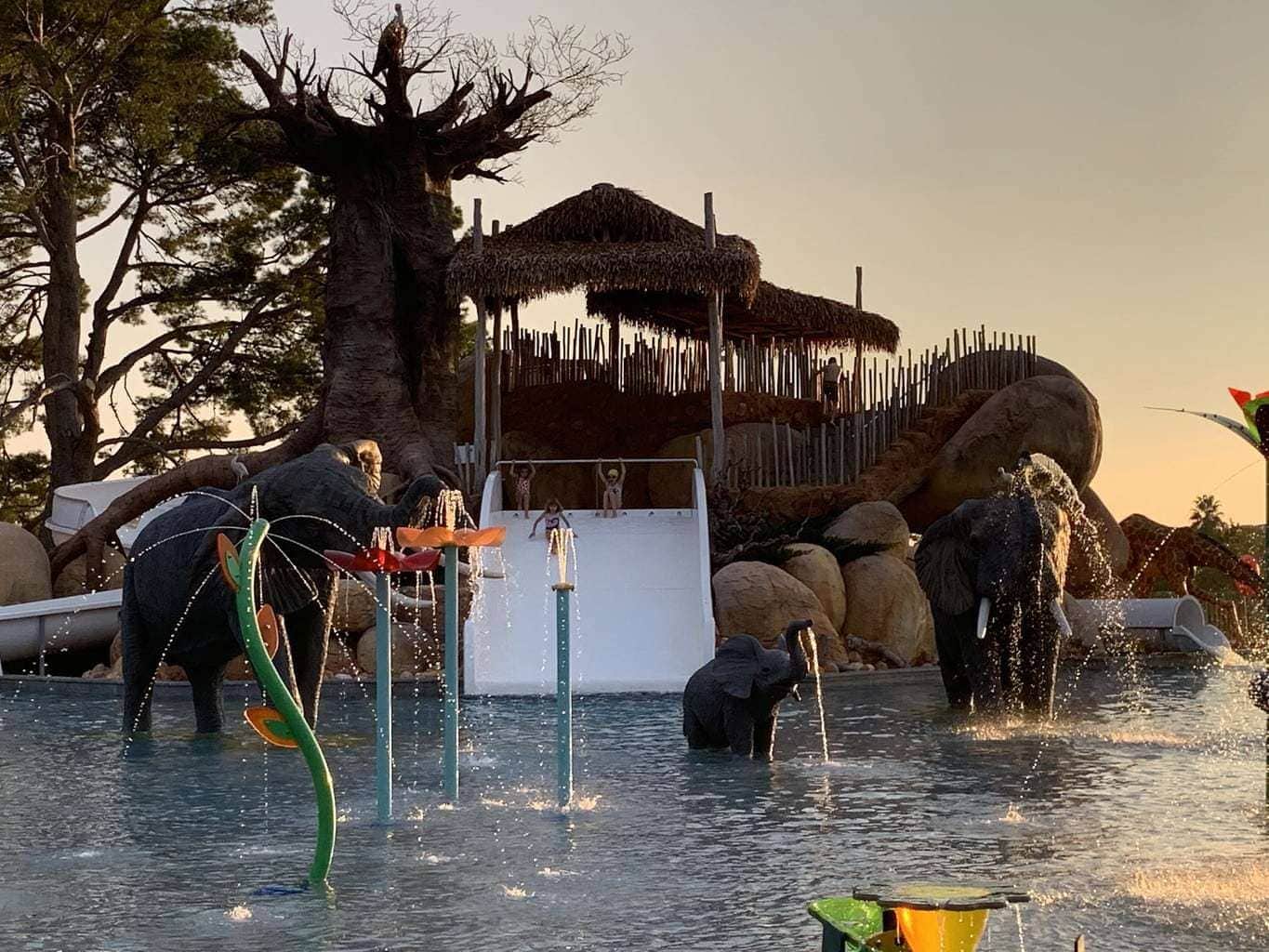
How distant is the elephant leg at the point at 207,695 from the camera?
11.7 m

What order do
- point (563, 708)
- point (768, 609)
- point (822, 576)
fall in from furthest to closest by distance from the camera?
point (822, 576), point (768, 609), point (563, 708)

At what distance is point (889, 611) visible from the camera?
61.2 ft

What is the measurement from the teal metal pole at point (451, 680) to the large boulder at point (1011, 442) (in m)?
16.8

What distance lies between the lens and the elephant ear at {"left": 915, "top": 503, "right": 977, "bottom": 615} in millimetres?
12414

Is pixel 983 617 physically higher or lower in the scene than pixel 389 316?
lower

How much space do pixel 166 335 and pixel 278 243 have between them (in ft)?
8.10

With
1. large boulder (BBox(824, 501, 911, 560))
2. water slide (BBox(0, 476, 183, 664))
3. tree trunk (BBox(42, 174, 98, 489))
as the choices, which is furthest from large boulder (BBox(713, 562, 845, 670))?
tree trunk (BBox(42, 174, 98, 489))

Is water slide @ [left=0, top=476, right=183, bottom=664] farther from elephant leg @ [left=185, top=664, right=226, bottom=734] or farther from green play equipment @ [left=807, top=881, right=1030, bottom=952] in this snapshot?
green play equipment @ [left=807, top=881, right=1030, bottom=952]

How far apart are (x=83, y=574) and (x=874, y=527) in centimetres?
1081

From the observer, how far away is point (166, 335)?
100ft

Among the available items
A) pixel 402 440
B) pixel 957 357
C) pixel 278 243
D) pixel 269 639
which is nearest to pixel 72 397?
pixel 278 243

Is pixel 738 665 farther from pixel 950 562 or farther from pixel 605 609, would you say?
pixel 605 609

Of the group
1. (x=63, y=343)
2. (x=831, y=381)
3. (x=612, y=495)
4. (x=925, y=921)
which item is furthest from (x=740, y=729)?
(x=63, y=343)

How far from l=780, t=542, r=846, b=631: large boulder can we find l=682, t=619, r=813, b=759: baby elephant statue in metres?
7.56
